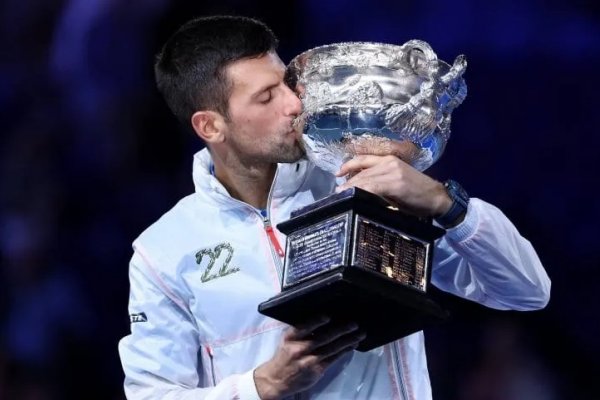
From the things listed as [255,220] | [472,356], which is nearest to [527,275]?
[255,220]

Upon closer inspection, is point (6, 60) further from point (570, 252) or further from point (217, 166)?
point (570, 252)

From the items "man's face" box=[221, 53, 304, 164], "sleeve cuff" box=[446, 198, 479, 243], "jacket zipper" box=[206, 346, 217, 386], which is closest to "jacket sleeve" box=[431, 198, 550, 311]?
"sleeve cuff" box=[446, 198, 479, 243]

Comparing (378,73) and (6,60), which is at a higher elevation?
(6,60)

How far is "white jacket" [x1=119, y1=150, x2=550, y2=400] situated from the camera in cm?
231

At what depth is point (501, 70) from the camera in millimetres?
3484

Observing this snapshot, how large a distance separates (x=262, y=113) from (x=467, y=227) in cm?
46

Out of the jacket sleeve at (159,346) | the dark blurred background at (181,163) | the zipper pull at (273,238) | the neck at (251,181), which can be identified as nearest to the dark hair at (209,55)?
the neck at (251,181)

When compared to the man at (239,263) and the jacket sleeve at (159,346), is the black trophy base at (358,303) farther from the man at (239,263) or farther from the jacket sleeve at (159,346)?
the jacket sleeve at (159,346)

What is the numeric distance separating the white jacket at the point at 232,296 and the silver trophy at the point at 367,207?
0.12 metres

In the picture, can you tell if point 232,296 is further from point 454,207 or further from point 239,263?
point 454,207

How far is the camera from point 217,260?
2385 millimetres

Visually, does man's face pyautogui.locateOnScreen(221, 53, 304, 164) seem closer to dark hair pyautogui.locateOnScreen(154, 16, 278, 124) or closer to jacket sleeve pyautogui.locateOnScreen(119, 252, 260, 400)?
dark hair pyautogui.locateOnScreen(154, 16, 278, 124)

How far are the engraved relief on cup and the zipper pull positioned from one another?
0.20 metres

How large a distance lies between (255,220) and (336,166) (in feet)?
0.75
